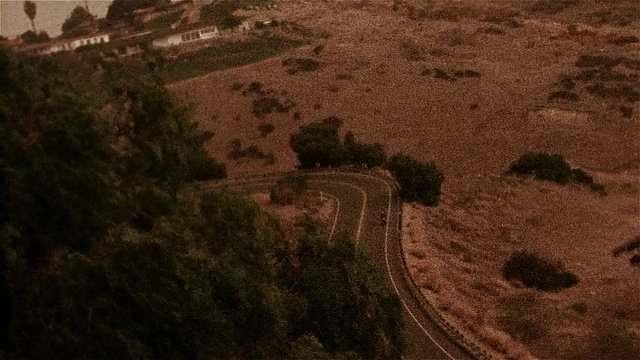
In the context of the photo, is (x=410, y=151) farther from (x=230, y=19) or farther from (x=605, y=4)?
(x=605, y=4)

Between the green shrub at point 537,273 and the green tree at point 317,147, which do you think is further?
the green tree at point 317,147

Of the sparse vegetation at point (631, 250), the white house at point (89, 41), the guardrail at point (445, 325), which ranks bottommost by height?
the sparse vegetation at point (631, 250)

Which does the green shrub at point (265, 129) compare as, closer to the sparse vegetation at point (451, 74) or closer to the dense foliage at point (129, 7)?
the sparse vegetation at point (451, 74)

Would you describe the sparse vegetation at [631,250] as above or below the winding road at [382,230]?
below

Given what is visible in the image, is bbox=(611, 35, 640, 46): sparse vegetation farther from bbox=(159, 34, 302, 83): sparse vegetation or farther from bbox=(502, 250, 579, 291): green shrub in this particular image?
bbox=(502, 250, 579, 291): green shrub

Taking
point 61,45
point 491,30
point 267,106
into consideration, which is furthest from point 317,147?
point 491,30

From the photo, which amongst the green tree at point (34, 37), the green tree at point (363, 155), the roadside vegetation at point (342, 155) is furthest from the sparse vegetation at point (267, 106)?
the green tree at point (34, 37)
